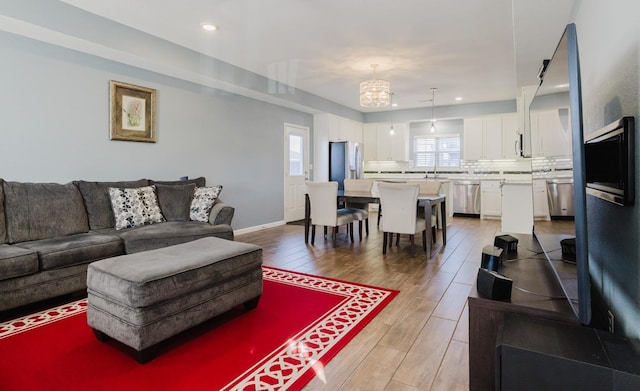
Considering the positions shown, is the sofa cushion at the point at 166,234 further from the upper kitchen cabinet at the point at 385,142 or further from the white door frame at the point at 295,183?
the upper kitchen cabinet at the point at 385,142

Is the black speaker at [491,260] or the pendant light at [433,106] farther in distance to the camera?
the pendant light at [433,106]

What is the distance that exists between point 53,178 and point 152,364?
2719 millimetres

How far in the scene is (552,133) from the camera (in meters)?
1.64

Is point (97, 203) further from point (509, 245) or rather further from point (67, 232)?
point (509, 245)

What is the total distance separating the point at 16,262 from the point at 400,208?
361cm

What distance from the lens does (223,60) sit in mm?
4891

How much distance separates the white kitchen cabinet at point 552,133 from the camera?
1.38 metres

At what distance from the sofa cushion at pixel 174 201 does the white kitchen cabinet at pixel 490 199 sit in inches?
246

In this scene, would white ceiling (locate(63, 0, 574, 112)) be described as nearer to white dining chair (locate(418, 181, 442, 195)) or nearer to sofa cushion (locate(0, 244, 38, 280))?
white dining chair (locate(418, 181, 442, 195))

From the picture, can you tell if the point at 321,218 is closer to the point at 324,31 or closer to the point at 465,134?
the point at 324,31

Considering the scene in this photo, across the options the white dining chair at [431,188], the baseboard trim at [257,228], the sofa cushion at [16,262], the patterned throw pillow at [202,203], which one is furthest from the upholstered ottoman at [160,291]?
the white dining chair at [431,188]

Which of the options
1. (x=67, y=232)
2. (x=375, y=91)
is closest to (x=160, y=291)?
(x=67, y=232)

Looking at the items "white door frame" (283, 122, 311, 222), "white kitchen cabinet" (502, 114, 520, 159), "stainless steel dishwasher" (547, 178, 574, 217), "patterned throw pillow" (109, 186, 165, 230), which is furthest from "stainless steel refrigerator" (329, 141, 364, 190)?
"stainless steel dishwasher" (547, 178, 574, 217)

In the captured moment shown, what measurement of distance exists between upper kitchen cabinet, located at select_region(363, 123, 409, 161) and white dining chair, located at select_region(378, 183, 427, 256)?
15.8ft
